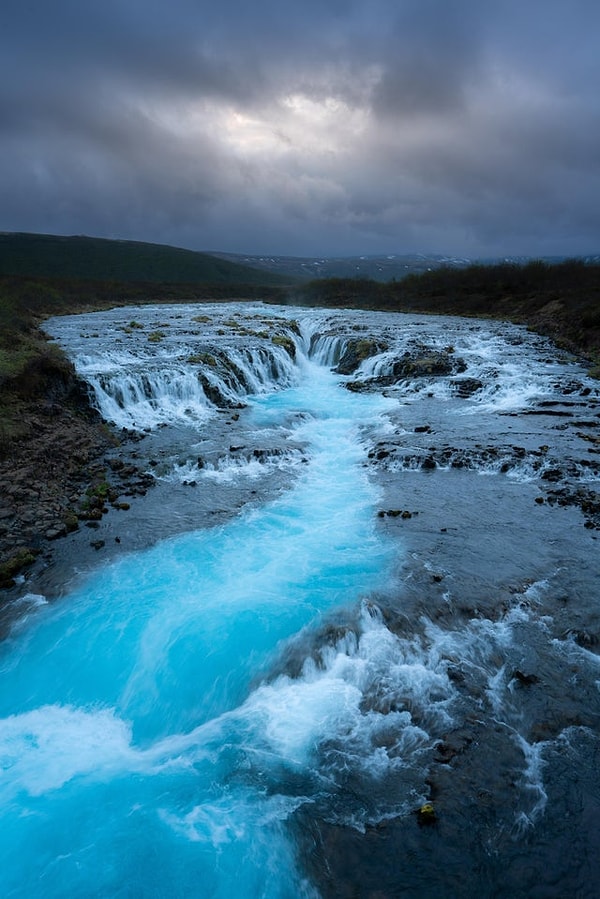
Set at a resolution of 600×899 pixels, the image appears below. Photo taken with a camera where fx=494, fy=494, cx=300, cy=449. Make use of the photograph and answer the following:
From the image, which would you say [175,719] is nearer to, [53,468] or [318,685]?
[318,685]

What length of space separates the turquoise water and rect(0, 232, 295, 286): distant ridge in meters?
146

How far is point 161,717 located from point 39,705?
205cm

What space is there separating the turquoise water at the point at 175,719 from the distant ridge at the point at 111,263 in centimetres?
14568

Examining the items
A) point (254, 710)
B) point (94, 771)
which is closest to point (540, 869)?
point (254, 710)

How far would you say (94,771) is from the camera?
23.0 feet

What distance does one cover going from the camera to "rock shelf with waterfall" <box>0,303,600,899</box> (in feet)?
19.2

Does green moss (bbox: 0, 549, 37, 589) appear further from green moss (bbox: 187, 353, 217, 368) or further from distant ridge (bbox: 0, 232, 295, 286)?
distant ridge (bbox: 0, 232, 295, 286)

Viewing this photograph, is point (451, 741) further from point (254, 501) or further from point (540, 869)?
point (254, 501)

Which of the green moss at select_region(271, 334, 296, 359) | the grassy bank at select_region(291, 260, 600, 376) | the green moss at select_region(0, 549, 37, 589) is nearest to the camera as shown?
the green moss at select_region(0, 549, 37, 589)

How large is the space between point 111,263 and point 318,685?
570 ft

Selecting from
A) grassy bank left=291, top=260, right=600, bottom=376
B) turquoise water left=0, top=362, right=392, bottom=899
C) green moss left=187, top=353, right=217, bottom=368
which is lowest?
turquoise water left=0, top=362, right=392, bottom=899

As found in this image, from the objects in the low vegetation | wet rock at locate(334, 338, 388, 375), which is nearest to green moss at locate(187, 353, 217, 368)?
the low vegetation

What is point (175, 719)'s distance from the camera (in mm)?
7855

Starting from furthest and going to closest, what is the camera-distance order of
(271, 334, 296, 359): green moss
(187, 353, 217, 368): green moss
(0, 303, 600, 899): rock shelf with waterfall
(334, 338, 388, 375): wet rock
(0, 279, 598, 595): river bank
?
(271, 334, 296, 359): green moss → (334, 338, 388, 375): wet rock → (187, 353, 217, 368): green moss → (0, 279, 598, 595): river bank → (0, 303, 600, 899): rock shelf with waterfall
